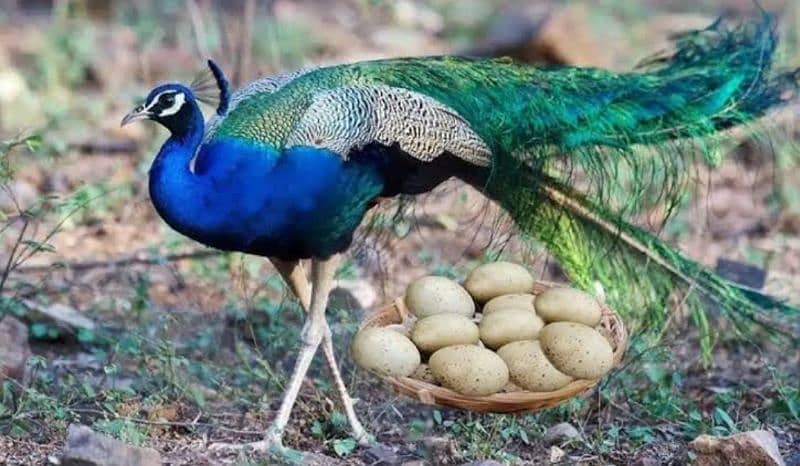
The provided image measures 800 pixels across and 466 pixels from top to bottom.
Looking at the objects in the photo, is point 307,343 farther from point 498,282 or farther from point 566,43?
point 566,43

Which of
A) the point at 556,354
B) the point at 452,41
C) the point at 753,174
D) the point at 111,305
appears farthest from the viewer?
the point at 452,41

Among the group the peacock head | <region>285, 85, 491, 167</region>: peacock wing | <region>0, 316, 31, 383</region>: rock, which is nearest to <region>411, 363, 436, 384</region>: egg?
<region>285, 85, 491, 167</region>: peacock wing

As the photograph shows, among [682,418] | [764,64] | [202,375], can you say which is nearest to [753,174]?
[764,64]

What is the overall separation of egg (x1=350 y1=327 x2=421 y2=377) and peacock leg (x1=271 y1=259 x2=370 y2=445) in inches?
11.9

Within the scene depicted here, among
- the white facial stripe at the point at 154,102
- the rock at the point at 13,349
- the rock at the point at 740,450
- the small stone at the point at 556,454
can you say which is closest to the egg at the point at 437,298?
the small stone at the point at 556,454

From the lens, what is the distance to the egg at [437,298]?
3.35 metres

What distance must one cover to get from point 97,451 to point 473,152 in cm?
120

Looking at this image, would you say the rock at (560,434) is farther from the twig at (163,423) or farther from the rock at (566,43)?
the rock at (566,43)

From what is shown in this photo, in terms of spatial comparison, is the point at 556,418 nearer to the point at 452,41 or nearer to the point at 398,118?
the point at 398,118

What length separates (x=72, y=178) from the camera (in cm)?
557

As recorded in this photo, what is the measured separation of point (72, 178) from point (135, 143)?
17.3 inches

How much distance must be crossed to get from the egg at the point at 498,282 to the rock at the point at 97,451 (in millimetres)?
946

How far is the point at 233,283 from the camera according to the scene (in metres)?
4.67

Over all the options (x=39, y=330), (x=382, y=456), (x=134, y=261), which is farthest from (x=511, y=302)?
(x=134, y=261)
